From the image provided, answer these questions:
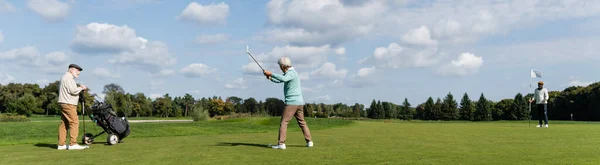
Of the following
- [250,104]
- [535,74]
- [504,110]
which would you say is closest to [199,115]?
[535,74]

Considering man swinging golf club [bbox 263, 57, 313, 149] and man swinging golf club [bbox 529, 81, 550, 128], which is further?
man swinging golf club [bbox 529, 81, 550, 128]

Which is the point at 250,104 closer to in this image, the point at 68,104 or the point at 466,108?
the point at 466,108

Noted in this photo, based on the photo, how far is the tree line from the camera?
80.7 m

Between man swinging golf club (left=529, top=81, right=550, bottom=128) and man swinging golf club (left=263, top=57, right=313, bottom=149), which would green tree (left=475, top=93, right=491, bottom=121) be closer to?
man swinging golf club (left=529, top=81, right=550, bottom=128)

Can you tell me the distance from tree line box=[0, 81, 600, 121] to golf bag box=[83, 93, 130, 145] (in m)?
60.1

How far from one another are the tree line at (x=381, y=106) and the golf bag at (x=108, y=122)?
2367 inches

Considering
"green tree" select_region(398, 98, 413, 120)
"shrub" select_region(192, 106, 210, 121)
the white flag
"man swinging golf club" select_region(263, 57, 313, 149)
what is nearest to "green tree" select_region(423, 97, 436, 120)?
"green tree" select_region(398, 98, 413, 120)

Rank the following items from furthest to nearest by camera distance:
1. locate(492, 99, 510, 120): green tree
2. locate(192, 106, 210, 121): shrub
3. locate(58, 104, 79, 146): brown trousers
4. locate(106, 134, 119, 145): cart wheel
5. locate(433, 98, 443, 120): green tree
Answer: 1. locate(433, 98, 443, 120): green tree
2. locate(492, 99, 510, 120): green tree
3. locate(192, 106, 210, 121): shrub
4. locate(106, 134, 119, 145): cart wheel
5. locate(58, 104, 79, 146): brown trousers

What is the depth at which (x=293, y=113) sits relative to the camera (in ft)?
32.6

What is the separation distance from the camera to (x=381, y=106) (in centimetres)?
12462

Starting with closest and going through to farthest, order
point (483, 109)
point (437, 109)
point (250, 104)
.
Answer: point (483, 109), point (437, 109), point (250, 104)

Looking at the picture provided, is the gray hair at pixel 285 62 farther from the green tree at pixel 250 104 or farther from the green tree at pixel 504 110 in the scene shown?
the green tree at pixel 250 104

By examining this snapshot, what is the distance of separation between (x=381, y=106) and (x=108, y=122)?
11675cm

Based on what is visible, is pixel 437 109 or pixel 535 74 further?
pixel 437 109
